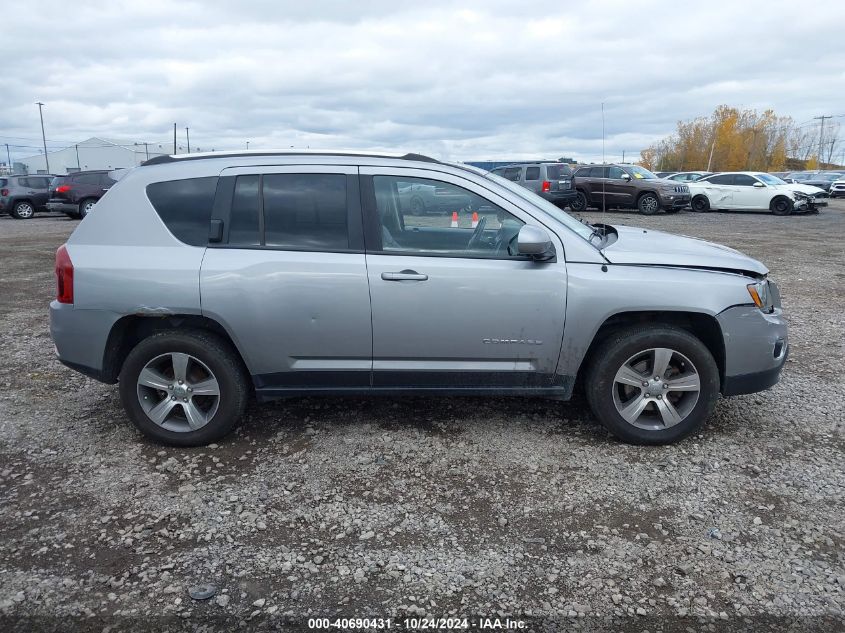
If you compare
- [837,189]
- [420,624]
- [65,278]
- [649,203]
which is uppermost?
[65,278]

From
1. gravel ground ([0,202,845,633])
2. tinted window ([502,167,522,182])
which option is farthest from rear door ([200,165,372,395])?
tinted window ([502,167,522,182])

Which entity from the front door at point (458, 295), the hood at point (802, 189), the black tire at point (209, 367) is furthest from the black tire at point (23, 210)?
the hood at point (802, 189)

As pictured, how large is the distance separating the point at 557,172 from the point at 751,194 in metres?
7.40

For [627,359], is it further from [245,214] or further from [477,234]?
→ [245,214]

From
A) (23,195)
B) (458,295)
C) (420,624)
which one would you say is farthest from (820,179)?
(420,624)

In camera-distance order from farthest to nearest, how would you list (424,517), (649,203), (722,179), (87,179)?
(722,179) < (649,203) < (87,179) < (424,517)

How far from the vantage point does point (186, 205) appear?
396 centimetres

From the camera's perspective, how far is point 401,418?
4469mm

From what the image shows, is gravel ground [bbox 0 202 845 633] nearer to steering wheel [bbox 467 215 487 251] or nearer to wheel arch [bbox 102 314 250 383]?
wheel arch [bbox 102 314 250 383]

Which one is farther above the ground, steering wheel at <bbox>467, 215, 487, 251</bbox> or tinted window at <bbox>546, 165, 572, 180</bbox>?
tinted window at <bbox>546, 165, 572, 180</bbox>

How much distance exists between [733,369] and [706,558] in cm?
141

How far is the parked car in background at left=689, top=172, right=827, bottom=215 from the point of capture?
2294cm

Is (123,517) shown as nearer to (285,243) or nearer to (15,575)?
(15,575)

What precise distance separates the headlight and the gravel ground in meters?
0.86
